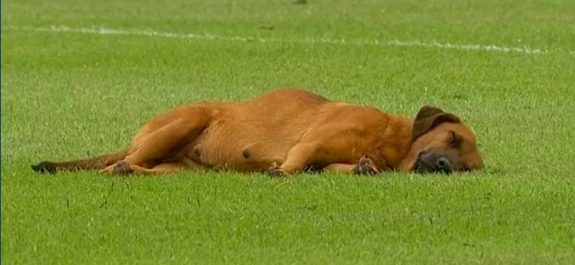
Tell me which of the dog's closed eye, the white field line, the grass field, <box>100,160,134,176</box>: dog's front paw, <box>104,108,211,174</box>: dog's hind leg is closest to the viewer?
the grass field

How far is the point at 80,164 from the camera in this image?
39.2ft

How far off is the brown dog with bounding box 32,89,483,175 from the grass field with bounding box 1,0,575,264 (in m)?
0.25

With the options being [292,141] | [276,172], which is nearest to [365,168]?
[276,172]

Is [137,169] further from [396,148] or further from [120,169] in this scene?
[396,148]

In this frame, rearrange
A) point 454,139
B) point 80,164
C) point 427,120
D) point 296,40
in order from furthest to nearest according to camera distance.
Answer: point 296,40 < point 80,164 < point 427,120 < point 454,139

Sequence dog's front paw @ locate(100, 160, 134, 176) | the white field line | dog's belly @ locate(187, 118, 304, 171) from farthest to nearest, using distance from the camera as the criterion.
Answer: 1. the white field line
2. dog's belly @ locate(187, 118, 304, 171)
3. dog's front paw @ locate(100, 160, 134, 176)

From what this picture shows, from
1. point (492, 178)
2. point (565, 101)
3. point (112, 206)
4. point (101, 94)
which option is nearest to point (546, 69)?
point (565, 101)

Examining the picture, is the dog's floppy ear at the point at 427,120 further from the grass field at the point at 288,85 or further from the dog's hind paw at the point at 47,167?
the dog's hind paw at the point at 47,167

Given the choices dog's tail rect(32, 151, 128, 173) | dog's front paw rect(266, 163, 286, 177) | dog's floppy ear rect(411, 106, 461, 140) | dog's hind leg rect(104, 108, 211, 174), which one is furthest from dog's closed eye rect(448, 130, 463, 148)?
dog's tail rect(32, 151, 128, 173)

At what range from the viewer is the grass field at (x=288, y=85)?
9.41m

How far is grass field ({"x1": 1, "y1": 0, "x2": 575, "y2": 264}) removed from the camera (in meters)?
9.41

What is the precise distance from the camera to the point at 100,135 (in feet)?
46.7

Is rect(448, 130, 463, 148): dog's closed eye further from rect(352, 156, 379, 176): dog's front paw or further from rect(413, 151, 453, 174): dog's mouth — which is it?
rect(352, 156, 379, 176): dog's front paw

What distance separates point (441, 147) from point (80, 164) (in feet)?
7.54
